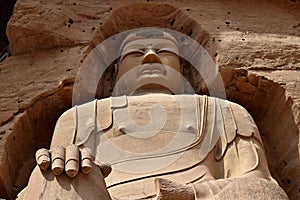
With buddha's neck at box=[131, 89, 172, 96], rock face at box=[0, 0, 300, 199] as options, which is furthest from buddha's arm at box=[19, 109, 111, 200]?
buddha's neck at box=[131, 89, 172, 96]

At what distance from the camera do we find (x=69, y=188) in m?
3.71

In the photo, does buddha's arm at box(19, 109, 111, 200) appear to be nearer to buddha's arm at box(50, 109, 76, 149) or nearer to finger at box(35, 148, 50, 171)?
finger at box(35, 148, 50, 171)

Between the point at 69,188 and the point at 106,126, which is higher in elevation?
the point at 69,188

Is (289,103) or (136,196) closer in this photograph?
(136,196)

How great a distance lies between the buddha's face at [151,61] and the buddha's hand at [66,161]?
1.83 m

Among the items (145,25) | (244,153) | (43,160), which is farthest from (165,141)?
(145,25)

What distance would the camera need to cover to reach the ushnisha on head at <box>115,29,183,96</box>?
18.3ft

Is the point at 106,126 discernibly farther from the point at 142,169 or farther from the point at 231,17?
the point at 231,17

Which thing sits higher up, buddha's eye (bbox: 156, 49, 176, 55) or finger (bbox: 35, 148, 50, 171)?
finger (bbox: 35, 148, 50, 171)

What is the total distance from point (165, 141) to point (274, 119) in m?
1.20

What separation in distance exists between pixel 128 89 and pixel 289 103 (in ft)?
3.57

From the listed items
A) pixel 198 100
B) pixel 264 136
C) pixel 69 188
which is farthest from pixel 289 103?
pixel 69 188

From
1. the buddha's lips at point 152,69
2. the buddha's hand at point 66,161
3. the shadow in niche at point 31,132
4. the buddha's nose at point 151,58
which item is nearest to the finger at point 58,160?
the buddha's hand at point 66,161

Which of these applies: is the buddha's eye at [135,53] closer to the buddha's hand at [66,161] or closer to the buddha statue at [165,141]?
the buddha statue at [165,141]
